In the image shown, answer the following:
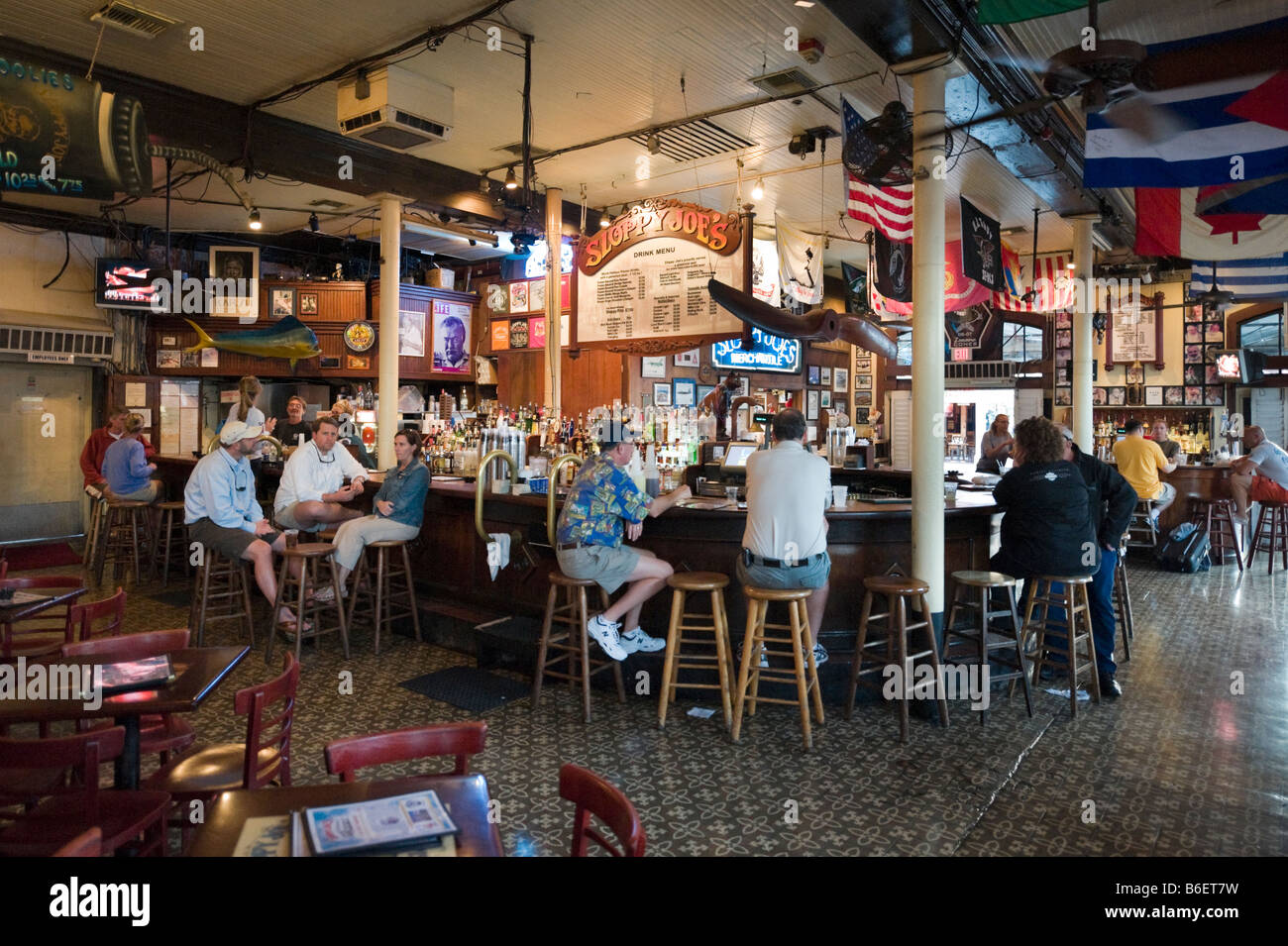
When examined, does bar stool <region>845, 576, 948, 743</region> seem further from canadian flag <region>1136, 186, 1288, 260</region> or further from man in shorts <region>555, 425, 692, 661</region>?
canadian flag <region>1136, 186, 1288, 260</region>

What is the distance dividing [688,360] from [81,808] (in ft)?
29.2

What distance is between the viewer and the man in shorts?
4.88m

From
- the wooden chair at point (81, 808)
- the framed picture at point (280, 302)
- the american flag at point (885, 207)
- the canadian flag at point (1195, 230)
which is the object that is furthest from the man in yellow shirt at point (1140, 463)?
the framed picture at point (280, 302)

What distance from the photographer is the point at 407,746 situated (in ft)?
7.57

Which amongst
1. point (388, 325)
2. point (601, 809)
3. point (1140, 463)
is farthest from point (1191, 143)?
point (388, 325)

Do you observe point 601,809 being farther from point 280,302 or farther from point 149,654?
point 280,302

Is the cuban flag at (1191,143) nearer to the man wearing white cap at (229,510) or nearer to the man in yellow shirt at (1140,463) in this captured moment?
the man in yellow shirt at (1140,463)

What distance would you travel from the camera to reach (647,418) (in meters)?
7.25
